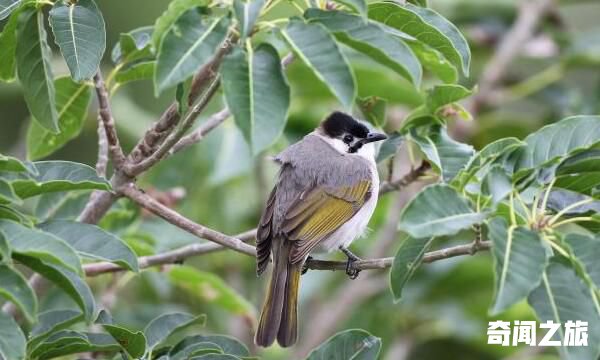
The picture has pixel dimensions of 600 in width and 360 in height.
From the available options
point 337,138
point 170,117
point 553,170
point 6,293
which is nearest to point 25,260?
point 6,293

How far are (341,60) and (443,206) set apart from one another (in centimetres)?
42

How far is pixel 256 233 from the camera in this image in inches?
133

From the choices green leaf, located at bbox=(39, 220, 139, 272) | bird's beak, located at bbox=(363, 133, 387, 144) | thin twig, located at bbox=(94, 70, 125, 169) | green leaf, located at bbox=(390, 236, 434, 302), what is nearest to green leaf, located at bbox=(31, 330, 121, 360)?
green leaf, located at bbox=(39, 220, 139, 272)

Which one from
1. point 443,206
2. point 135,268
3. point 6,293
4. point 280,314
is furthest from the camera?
point 280,314

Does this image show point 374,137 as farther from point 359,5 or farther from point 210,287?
point 359,5

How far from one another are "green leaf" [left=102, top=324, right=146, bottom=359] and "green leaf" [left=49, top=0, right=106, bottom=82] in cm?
66

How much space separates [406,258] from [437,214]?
0.27 meters

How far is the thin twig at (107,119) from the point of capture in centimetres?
284

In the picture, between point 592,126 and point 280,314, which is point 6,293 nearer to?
point 280,314

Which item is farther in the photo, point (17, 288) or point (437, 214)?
point (437, 214)

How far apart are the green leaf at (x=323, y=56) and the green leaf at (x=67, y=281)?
0.78 metres

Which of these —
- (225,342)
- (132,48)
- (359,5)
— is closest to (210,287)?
(225,342)

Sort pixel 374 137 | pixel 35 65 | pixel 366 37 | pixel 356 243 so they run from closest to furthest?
pixel 366 37 → pixel 35 65 → pixel 374 137 → pixel 356 243

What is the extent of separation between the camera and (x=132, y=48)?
3160 mm
